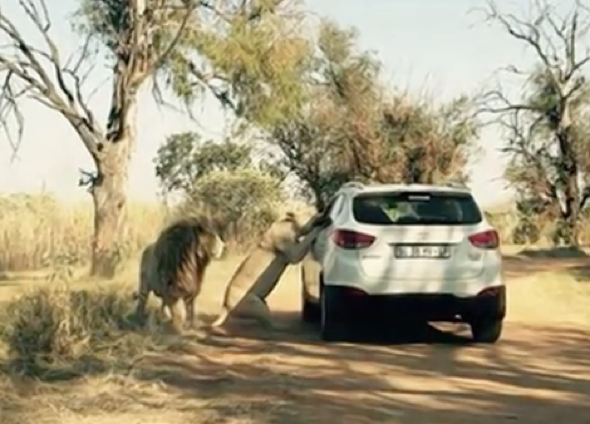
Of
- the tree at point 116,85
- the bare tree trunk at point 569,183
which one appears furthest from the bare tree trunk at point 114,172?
the bare tree trunk at point 569,183

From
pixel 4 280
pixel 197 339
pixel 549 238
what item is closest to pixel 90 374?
pixel 197 339

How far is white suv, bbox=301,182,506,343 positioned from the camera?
13719 millimetres

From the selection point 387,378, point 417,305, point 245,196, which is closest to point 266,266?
point 417,305

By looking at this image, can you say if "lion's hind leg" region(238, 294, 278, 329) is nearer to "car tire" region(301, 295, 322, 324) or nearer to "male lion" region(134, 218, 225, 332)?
"car tire" region(301, 295, 322, 324)

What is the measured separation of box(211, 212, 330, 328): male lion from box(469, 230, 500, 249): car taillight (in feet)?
7.37

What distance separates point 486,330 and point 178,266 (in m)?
3.47

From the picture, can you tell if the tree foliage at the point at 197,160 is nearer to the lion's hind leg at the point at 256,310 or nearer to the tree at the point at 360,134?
the tree at the point at 360,134

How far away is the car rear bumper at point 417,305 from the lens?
45.0 ft

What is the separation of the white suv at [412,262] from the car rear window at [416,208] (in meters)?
0.01

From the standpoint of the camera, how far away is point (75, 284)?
15344 mm

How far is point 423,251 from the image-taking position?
45.2 feet

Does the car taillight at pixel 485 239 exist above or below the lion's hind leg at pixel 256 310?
above

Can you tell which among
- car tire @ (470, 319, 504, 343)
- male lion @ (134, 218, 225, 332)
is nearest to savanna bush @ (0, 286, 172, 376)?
male lion @ (134, 218, 225, 332)

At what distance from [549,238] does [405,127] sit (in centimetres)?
643
